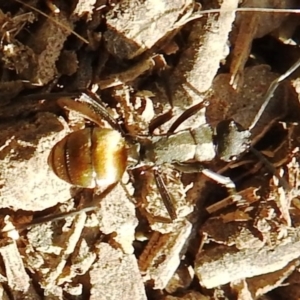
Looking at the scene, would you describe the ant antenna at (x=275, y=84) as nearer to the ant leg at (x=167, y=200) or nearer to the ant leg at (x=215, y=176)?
the ant leg at (x=215, y=176)

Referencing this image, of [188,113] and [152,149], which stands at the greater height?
[188,113]

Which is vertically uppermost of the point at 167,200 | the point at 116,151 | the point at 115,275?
the point at 116,151

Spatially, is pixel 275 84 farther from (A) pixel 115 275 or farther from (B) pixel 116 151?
(A) pixel 115 275

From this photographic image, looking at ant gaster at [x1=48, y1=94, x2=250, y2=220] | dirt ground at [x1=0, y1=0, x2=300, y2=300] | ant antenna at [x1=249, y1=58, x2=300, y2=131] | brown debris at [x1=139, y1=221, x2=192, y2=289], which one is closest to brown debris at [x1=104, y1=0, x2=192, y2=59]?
dirt ground at [x1=0, y1=0, x2=300, y2=300]

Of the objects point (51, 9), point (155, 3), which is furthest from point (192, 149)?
point (51, 9)

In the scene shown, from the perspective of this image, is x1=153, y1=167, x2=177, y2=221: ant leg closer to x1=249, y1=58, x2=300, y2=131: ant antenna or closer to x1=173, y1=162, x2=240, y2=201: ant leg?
x1=173, y1=162, x2=240, y2=201: ant leg

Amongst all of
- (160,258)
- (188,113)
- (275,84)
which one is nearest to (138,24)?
(188,113)

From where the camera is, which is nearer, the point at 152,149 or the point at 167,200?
the point at 167,200

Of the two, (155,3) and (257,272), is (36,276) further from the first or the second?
(155,3)
